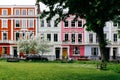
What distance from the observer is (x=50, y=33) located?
293 feet

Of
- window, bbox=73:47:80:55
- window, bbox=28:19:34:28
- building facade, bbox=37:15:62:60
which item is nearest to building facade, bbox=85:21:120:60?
window, bbox=73:47:80:55

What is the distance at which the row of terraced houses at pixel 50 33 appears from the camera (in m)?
88.1

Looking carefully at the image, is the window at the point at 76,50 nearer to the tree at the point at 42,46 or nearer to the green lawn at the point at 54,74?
the tree at the point at 42,46


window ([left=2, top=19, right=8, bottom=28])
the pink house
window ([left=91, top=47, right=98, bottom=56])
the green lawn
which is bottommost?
the green lawn

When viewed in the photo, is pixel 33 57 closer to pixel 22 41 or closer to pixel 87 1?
pixel 22 41

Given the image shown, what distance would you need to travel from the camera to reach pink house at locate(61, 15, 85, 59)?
88.1 m

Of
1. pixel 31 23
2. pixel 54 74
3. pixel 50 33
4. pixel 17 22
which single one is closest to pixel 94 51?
pixel 50 33

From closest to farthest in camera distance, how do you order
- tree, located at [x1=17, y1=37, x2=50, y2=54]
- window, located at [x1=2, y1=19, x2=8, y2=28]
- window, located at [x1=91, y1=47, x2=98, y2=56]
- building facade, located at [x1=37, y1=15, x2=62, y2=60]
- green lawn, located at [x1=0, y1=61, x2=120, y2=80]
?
1. green lawn, located at [x1=0, y1=61, x2=120, y2=80]
2. tree, located at [x1=17, y1=37, x2=50, y2=54]
3. window, located at [x1=91, y1=47, x2=98, y2=56]
4. building facade, located at [x1=37, y1=15, x2=62, y2=60]
5. window, located at [x1=2, y1=19, x2=8, y2=28]

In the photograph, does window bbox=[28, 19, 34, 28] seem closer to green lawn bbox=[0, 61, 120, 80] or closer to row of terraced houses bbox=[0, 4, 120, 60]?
row of terraced houses bbox=[0, 4, 120, 60]

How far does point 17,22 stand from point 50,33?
24.7 ft

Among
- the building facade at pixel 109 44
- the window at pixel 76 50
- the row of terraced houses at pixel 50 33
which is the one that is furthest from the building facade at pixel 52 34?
the building facade at pixel 109 44

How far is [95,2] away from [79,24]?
6177 centimetres

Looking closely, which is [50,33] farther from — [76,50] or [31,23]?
[76,50]

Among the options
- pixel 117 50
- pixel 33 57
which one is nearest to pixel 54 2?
pixel 33 57
